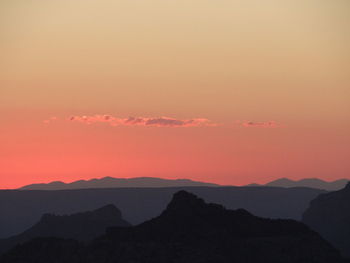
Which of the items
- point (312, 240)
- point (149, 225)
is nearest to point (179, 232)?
point (149, 225)

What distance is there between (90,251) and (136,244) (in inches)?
281

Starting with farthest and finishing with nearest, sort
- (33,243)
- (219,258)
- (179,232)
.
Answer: (33,243) < (179,232) < (219,258)

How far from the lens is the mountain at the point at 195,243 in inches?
5738

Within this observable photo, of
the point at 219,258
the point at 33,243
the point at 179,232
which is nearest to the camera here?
the point at 219,258

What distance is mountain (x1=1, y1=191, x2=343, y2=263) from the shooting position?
478ft

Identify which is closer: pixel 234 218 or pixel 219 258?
pixel 219 258

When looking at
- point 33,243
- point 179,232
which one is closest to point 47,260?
point 33,243

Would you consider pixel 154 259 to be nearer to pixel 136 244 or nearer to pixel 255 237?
pixel 136 244

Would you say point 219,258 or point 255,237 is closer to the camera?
point 219,258

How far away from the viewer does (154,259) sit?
144 metres

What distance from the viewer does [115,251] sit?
14850 centimetres

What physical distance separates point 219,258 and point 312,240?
17.2 meters

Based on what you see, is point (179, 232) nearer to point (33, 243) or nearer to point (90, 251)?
point (90, 251)

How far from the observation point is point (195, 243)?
14838cm
